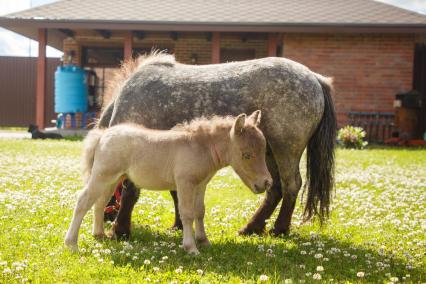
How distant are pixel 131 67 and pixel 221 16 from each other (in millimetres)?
14713

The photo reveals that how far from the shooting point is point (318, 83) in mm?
5332

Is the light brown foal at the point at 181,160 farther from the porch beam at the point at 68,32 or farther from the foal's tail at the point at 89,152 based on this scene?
the porch beam at the point at 68,32

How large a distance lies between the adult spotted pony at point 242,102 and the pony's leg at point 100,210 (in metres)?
0.17

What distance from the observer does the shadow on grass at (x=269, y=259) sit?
147 inches

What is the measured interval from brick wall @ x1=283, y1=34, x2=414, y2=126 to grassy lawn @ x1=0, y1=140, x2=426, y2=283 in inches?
416

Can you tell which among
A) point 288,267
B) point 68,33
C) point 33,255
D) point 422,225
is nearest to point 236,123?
point 288,267

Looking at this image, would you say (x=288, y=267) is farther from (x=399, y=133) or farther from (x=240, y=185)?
(x=399, y=133)

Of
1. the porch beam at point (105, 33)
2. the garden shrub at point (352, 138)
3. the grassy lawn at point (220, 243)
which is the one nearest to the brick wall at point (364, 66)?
the garden shrub at point (352, 138)

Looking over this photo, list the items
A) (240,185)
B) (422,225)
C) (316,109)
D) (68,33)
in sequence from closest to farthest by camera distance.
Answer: (316,109)
(422,225)
(240,185)
(68,33)

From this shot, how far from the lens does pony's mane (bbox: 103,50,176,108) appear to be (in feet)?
17.8

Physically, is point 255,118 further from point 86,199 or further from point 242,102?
point 86,199

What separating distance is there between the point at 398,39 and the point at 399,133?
3.90 m

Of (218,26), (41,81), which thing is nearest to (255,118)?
(218,26)

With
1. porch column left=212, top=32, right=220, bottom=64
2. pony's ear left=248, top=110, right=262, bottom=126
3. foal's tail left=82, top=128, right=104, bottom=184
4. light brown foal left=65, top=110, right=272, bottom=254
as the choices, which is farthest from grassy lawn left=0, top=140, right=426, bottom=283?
porch column left=212, top=32, right=220, bottom=64
